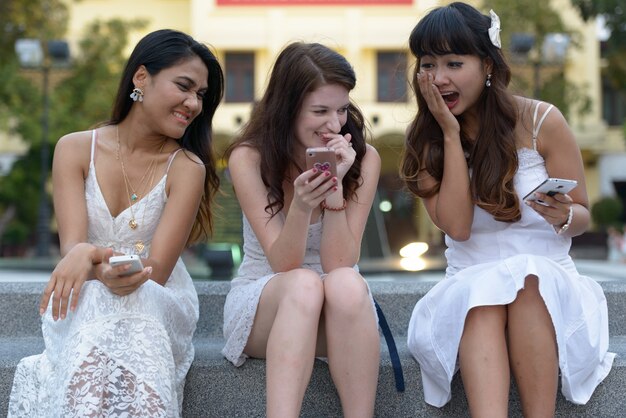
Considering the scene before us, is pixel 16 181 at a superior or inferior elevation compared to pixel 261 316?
inferior

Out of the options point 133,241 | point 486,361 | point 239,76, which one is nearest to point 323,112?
point 133,241

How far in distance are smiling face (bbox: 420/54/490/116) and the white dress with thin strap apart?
282 millimetres

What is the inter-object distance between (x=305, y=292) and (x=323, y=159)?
441 millimetres

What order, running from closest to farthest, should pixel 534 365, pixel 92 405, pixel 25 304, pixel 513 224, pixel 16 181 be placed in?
pixel 92 405
pixel 534 365
pixel 513 224
pixel 25 304
pixel 16 181

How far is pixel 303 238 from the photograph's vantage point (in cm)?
303

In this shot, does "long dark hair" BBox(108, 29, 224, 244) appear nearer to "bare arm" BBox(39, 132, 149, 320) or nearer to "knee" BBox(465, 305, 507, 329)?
"bare arm" BBox(39, 132, 149, 320)

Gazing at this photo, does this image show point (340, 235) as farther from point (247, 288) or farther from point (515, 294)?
point (515, 294)

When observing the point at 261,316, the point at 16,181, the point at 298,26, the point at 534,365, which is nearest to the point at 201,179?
the point at 261,316

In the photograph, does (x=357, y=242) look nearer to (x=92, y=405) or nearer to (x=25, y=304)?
(x=92, y=405)

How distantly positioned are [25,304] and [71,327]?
3.60 feet

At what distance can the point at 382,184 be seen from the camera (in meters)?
28.4

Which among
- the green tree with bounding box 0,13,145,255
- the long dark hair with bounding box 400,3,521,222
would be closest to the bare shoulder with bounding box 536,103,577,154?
the long dark hair with bounding box 400,3,521,222

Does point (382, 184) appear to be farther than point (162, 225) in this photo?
Yes

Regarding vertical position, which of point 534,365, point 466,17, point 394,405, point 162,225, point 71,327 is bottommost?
point 394,405
